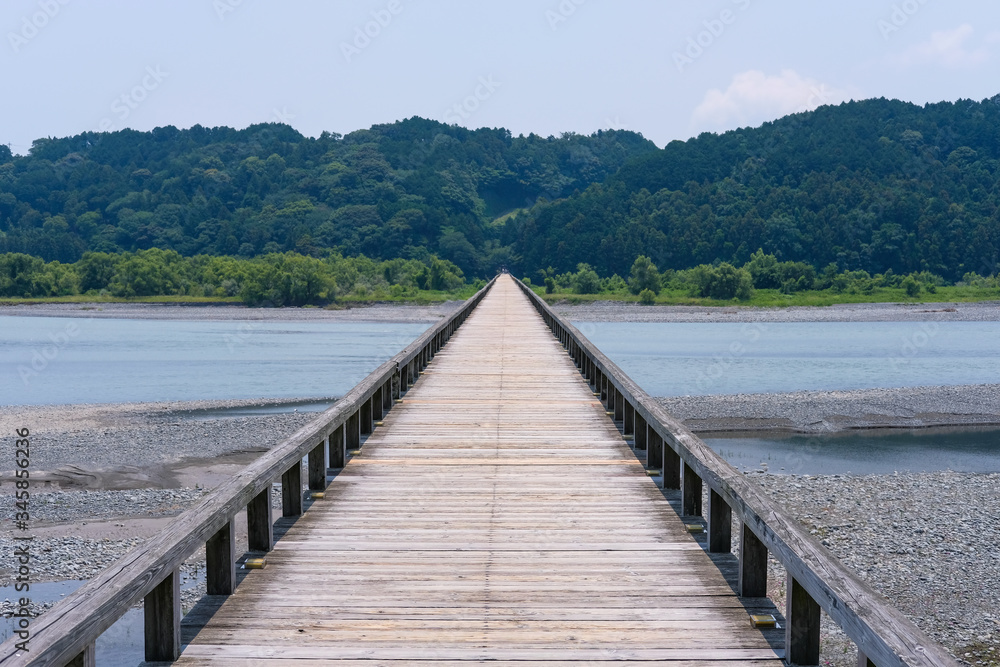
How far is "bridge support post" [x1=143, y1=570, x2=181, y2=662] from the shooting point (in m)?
3.21

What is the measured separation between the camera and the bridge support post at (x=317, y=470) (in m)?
5.64

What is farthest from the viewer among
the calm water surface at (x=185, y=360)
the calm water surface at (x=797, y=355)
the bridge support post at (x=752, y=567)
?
the calm water surface at (x=797, y=355)

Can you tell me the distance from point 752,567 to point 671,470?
1888mm

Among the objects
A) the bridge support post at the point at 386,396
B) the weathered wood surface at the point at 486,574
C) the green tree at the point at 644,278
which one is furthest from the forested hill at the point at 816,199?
the weathered wood surface at the point at 486,574

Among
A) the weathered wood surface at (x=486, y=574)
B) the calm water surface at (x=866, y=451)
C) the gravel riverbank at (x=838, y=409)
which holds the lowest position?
the calm water surface at (x=866, y=451)

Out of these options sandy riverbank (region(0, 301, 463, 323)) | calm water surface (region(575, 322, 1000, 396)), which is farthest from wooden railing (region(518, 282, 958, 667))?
sandy riverbank (region(0, 301, 463, 323))

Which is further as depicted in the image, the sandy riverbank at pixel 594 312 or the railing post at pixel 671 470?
the sandy riverbank at pixel 594 312

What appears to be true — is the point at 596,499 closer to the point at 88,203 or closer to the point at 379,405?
the point at 379,405

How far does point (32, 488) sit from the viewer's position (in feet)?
43.7

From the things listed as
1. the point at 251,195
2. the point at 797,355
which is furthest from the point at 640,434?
the point at 251,195

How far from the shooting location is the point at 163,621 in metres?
3.25

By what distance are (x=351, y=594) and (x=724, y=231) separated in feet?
308

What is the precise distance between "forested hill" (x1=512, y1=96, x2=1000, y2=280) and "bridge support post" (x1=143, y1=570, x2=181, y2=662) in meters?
90.2

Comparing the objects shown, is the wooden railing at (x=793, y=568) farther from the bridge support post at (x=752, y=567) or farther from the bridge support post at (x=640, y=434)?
the bridge support post at (x=640, y=434)
